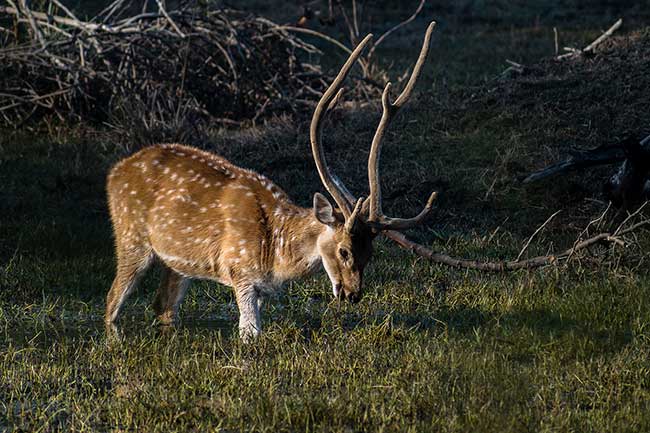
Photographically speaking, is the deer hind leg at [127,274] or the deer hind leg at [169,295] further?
the deer hind leg at [169,295]

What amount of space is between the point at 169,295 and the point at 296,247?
1.27 metres

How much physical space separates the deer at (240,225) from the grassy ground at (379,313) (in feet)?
1.14

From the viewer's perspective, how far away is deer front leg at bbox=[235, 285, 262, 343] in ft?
23.6

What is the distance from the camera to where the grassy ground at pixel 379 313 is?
589cm

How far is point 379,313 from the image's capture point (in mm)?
8078

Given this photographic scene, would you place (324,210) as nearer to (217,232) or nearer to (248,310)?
(248,310)

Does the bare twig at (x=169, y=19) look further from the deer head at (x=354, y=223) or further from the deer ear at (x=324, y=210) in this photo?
the deer ear at (x=324, y=210)

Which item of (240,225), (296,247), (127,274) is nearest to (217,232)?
(240,225)

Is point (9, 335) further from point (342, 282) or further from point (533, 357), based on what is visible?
point (533, 357)

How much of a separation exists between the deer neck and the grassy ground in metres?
0.42

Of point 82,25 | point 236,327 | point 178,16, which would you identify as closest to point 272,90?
point 178,16

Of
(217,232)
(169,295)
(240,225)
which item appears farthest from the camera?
(169,295)

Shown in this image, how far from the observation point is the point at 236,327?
7809mm

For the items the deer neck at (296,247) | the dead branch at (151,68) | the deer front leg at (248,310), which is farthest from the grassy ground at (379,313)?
the dead branch at (151,68)
